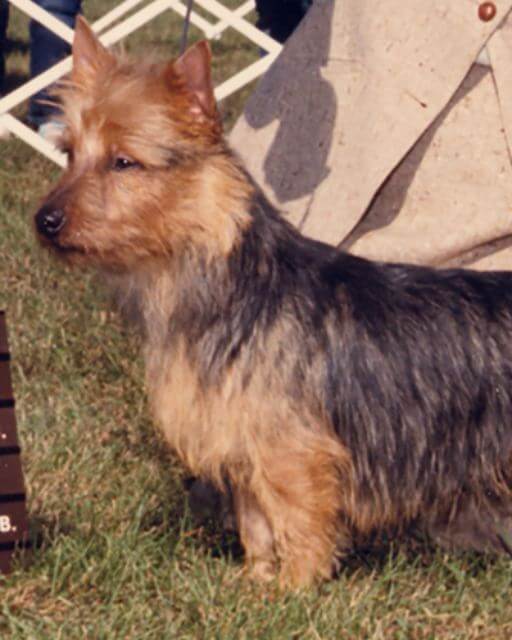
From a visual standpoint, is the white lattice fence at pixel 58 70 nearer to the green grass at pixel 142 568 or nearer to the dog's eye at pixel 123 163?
the green grass at pixel 142 568

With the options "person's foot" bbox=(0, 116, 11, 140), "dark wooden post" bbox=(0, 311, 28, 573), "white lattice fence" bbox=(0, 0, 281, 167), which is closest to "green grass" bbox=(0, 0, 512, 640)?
"dark wooden post" bbox=(0, 311, 28, 573)

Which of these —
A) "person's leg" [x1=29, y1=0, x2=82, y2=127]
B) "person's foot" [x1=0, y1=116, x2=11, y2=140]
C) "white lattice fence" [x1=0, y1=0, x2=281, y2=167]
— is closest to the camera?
"white lattice fence" [x1=0, y1=0, x2=281, y2=167]

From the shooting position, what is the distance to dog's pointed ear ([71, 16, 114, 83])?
3197 mm

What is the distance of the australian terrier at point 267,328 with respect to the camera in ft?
10.0

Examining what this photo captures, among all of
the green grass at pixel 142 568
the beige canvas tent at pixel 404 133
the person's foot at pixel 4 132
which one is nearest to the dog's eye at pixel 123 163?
the green grass at pixel 142 568

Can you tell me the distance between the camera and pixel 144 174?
305cm

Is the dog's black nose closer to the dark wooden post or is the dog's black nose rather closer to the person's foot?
the dark wooden post

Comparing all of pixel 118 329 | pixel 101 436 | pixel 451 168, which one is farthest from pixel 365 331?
pixel 118 329

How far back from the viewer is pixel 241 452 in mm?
3207

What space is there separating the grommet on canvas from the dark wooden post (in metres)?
1.79

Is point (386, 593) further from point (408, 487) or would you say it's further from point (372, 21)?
point (372, 21)

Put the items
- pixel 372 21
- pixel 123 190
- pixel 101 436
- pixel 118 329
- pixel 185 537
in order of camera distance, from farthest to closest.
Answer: pixel 118 329
pixel 101 436
pixel 372 21
pixel 185 537
pixel 123 190

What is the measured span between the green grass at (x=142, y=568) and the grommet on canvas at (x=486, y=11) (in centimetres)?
103

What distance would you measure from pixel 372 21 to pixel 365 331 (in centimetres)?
129
